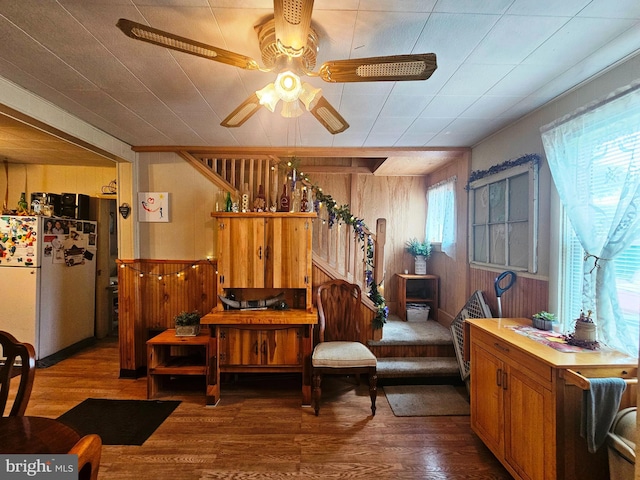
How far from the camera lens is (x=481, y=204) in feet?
10.1

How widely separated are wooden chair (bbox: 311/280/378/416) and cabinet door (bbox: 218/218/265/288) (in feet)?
2.47

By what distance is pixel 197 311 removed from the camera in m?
3.32

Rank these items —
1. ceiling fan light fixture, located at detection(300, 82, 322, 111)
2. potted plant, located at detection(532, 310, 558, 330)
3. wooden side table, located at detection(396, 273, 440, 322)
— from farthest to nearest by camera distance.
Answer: wooden side table, located at detection(396, 273, 440, 322) → potted plant, located at detection(532, 310, 558, 330) → ceiling fan light fixture, located at detection(300, 82, 322, 111)

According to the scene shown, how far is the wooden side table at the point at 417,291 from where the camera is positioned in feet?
13.5

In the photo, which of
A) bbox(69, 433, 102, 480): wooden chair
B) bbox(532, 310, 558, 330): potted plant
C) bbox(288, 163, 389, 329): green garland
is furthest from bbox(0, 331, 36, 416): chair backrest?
bbox(532, 310, 558, 330): potted plant

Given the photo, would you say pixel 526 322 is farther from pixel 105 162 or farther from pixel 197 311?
pixel 105 162

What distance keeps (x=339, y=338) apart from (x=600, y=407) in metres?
2.19

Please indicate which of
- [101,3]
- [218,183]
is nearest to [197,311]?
[218,183]

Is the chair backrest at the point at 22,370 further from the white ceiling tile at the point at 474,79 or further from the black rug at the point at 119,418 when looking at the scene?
the white ceiling tile at the point at 474,79

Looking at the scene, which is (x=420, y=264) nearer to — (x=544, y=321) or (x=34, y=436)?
(x=544, y=321)

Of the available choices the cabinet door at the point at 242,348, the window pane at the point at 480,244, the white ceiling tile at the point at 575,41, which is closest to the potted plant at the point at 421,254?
the window pane at the point at 480,244

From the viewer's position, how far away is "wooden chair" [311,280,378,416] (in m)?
2.61

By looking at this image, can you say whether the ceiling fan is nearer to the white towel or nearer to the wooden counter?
the white towel

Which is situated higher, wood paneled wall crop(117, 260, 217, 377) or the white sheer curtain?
the white sheer curtain
